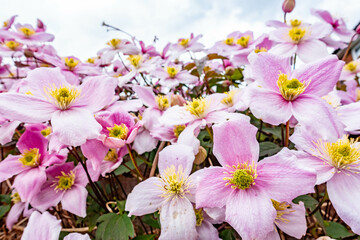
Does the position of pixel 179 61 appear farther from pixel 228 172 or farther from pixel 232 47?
pixel 228 172

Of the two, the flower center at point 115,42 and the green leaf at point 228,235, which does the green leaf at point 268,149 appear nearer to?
the green leaf at point 228,235

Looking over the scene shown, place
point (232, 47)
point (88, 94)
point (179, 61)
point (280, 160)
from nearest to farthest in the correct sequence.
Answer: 1. point (280, 160)
2. point (88, 94)
3. point (232, 47)
4. point (179, 61)

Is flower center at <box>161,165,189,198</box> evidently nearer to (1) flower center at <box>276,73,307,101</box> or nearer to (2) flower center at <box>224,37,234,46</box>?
(1) flower center at <box>276,73,307,101</box>

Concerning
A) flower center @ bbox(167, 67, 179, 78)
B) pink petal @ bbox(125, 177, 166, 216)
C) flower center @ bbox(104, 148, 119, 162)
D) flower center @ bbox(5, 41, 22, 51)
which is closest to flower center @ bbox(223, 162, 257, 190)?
pink petal @ bbox(125, 177, 166, 216)

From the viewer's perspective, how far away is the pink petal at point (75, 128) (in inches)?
15.7

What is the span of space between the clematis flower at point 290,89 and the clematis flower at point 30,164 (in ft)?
1.28

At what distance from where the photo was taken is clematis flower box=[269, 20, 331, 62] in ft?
2.27

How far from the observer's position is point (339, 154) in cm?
37

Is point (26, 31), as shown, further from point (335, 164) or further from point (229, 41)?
point (335, 164)

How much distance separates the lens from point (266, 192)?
348 mm

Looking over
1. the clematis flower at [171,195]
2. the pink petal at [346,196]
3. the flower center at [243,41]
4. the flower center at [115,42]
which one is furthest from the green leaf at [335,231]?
the flower center at [115,42]

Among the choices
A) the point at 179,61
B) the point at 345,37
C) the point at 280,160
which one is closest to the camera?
the point at 280,160

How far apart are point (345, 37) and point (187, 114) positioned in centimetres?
77

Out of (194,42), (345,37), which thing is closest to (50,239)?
(194,42)
